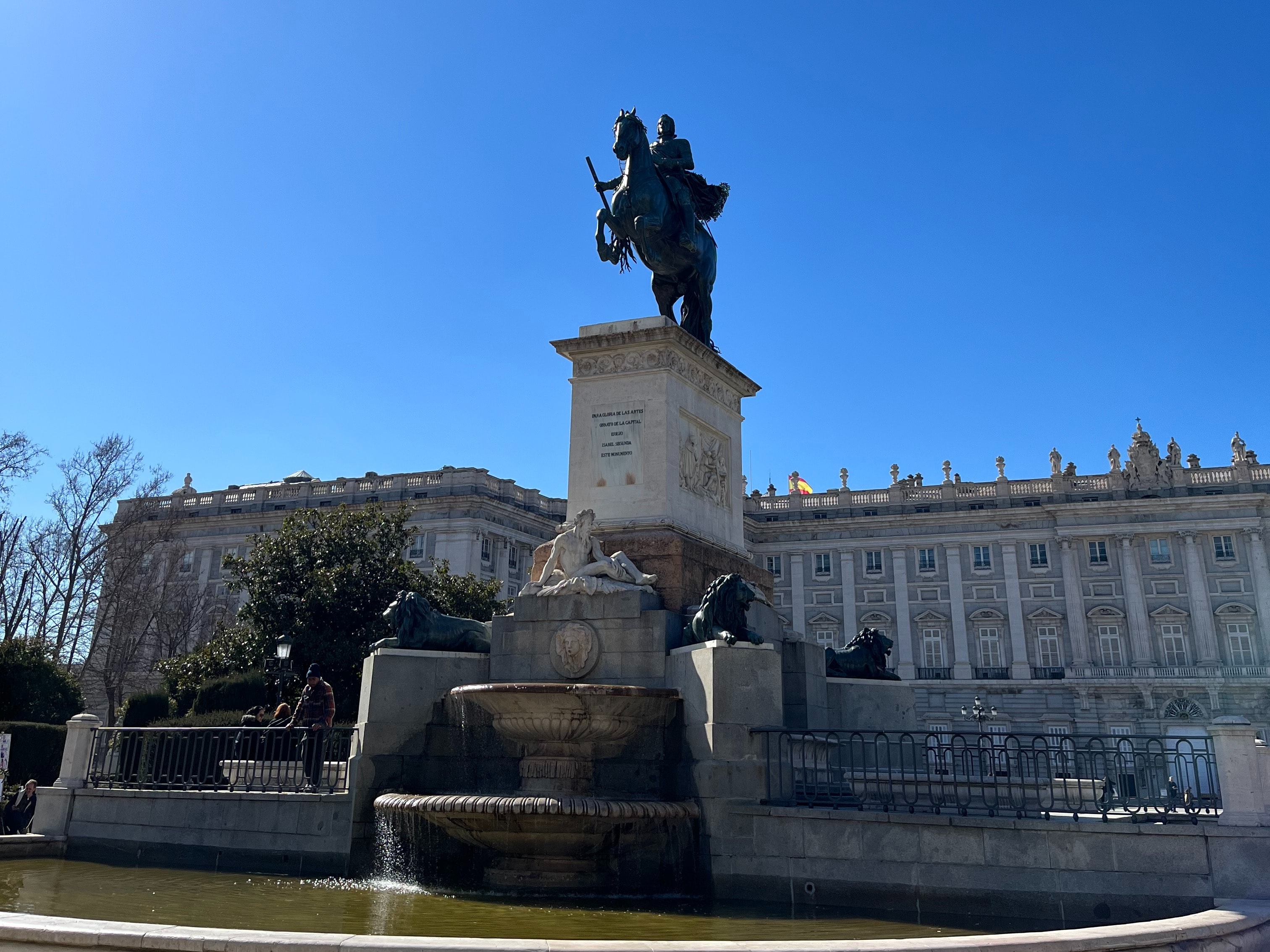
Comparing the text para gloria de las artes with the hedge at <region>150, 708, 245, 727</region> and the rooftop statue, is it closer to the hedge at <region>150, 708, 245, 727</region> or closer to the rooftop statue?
the rooftop statue

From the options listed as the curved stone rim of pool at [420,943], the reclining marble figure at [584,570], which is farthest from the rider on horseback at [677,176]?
the curved stone rim of pool at [420,943]

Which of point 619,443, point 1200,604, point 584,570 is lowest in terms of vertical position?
point 584,570

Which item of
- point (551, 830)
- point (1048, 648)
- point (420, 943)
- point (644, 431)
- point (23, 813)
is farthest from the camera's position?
point (1048, 648)

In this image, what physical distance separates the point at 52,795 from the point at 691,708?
8.58 m

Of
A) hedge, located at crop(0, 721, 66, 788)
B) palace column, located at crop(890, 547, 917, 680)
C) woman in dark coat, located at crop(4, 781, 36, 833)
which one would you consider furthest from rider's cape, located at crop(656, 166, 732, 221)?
palace column, located at crop(890, 547, 917, 680)

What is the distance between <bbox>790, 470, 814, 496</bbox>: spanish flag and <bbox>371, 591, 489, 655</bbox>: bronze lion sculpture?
72.5 m

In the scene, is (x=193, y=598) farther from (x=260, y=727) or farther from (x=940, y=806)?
(x=940, y=806)

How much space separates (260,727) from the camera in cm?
1336

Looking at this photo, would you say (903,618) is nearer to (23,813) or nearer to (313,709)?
(23,813)

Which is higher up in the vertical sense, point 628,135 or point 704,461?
point 628,135

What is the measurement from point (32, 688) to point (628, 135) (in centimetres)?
2028

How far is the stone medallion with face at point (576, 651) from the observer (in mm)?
12617

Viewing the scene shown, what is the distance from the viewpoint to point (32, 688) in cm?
2539

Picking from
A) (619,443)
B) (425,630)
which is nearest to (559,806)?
(425,630)
